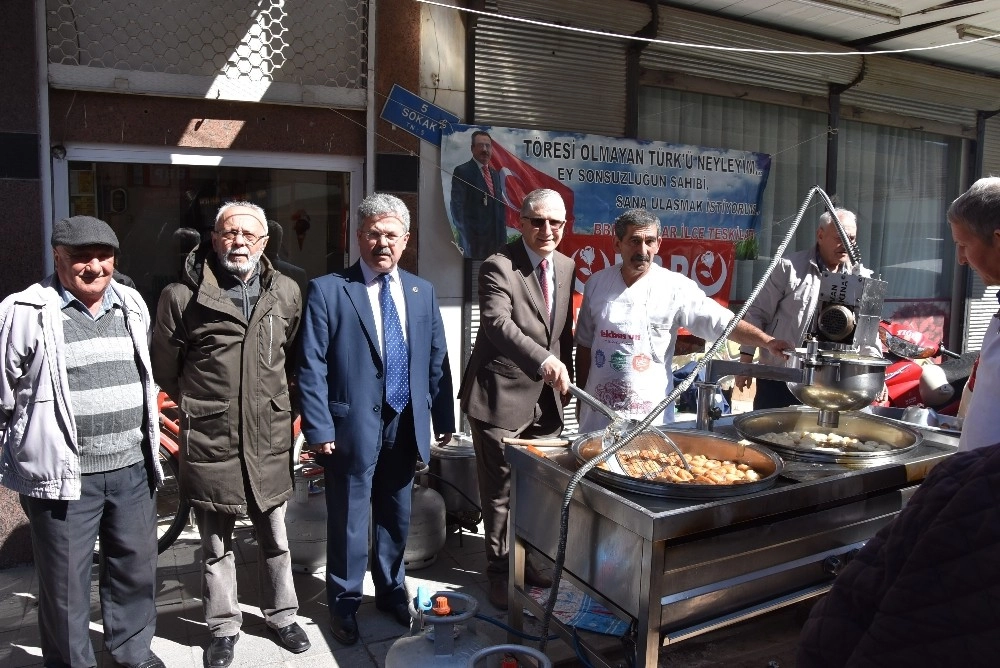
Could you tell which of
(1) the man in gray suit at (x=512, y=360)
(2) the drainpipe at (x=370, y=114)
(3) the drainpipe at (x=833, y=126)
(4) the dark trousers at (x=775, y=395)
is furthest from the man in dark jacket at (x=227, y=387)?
(3) the drainpipe at (x=833, y=126)

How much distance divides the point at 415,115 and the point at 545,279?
1.90m

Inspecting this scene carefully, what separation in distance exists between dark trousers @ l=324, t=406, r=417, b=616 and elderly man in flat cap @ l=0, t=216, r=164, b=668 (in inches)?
29.0

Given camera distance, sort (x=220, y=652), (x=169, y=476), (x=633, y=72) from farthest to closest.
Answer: (x=633, y=72), (x=169, y=476), (x=220, y=652)

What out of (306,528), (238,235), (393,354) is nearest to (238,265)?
(238,235)

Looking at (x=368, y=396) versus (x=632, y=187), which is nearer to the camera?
(x=368, y=396)

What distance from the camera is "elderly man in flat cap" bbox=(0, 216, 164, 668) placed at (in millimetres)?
2832

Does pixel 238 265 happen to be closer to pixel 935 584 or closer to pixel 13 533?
pixel 13 533

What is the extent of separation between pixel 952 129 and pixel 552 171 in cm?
507

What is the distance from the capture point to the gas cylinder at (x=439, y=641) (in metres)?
2.62

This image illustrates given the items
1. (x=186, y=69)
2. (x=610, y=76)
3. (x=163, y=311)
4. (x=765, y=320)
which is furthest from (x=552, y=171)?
(x=163, y=311)

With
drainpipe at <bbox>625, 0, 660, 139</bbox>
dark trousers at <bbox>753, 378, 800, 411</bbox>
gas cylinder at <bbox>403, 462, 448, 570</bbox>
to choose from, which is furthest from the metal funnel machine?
drainpipe at <bbox>625, 0, 660, 139</bbox>

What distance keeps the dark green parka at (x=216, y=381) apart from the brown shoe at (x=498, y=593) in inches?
47.5

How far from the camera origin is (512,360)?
3.53 m

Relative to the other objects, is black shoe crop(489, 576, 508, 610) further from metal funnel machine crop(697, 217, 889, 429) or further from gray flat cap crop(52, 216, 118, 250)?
gray flat cap crop(52, 216, 118, 250)
